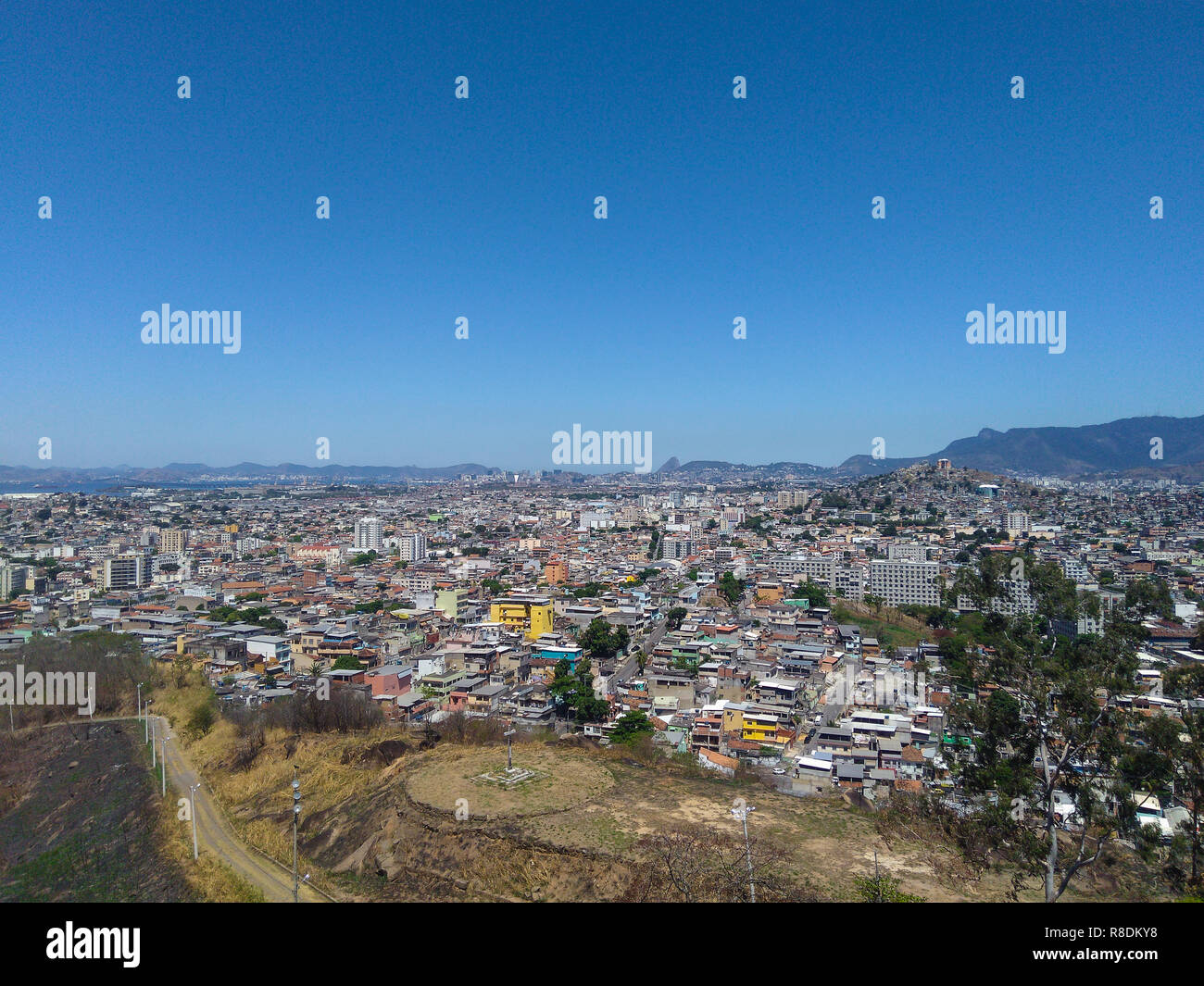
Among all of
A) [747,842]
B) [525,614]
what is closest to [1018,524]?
[525,614]

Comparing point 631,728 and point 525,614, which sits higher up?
point 525,614

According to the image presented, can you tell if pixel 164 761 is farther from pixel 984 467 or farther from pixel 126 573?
pixel 984 467

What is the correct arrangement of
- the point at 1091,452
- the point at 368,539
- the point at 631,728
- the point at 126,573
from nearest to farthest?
the point at 631,728, the point at 126,573, the point at 368,539, the point at 1091,452

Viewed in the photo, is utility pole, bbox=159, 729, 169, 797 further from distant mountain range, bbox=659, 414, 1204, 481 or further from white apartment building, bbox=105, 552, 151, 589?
distant mountain range, bbox=659, 414, 1204, 481

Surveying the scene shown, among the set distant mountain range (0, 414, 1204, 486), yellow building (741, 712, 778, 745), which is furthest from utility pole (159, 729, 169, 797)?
distant mountain range (0, 414, 1204, 486)

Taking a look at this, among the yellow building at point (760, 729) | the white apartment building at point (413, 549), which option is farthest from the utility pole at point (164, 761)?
the white apartment building at point (413, 549)
